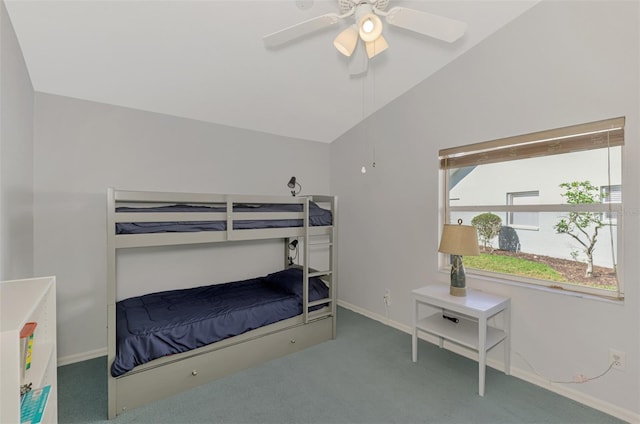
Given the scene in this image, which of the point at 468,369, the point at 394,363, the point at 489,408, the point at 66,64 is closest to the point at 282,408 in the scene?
the point at 394,363

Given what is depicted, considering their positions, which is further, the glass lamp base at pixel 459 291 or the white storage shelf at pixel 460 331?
the glass lamp base at pixel 459 291

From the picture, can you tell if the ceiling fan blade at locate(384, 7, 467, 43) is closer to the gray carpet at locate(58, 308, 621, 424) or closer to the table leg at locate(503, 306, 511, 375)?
the table leg at locate(503, 306, 511, 375)

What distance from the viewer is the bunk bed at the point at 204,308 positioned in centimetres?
201

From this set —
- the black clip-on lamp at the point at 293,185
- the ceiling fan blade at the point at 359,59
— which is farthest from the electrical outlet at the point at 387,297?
the ceiling fan blade at the point at 359,59

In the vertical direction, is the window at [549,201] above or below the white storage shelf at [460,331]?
above

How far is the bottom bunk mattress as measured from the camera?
6.73ft

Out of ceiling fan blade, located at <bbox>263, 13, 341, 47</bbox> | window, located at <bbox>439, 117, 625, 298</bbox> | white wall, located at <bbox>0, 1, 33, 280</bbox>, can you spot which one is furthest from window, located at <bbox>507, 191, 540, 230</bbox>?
white wall, located at <bbox>0, 1, 33, 280</bbox>

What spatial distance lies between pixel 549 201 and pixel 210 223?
274 centimetres

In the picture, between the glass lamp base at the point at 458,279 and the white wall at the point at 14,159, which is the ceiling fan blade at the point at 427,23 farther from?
the white wall at the point at 14,159

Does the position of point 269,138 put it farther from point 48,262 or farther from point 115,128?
point 48,262

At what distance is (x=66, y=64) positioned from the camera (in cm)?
224

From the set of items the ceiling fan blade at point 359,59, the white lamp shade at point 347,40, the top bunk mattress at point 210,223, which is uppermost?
the ceiling fan blade at point 359,59

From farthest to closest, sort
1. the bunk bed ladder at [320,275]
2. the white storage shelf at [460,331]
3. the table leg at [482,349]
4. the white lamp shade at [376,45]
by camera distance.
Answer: the bunk bed ladder at [320,275] < the white storage shelf at [460,331] < the table leg at [482,349] < the white lamp shade at [376,45]

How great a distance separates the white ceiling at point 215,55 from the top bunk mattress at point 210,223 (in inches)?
42.7
